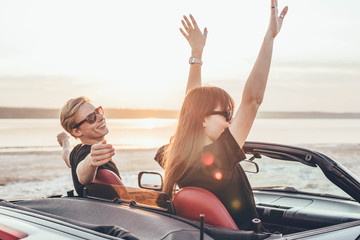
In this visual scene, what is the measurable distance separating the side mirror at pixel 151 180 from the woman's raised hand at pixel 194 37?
5.03 ft

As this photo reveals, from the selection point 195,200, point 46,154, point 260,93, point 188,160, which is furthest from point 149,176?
point 46,154

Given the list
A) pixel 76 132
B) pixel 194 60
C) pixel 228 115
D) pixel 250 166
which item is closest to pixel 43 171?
pixel 194 60

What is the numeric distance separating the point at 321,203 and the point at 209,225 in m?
2.05

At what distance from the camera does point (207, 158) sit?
245 centimetres

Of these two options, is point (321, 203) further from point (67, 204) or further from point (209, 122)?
point (67, 204)

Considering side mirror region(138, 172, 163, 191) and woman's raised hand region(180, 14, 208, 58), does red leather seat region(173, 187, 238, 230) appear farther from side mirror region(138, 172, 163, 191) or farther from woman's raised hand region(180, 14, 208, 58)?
woman's raised hand region(180, 14, 208, 58)

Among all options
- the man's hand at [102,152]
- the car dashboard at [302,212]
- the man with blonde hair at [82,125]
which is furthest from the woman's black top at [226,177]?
the car dashboard at [302,212]

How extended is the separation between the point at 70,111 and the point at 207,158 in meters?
1.22

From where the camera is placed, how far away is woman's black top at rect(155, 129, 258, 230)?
2.37 metres

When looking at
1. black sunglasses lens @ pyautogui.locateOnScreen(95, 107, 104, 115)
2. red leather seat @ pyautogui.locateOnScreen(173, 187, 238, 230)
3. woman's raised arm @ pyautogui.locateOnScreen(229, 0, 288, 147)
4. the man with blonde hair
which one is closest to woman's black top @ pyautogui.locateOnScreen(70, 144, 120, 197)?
the man with blonde hair

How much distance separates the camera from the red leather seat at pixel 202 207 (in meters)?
2.26

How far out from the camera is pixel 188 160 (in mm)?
2604

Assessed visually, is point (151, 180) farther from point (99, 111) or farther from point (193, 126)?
point (99, 111)

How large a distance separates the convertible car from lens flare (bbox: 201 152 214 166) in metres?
0.17
